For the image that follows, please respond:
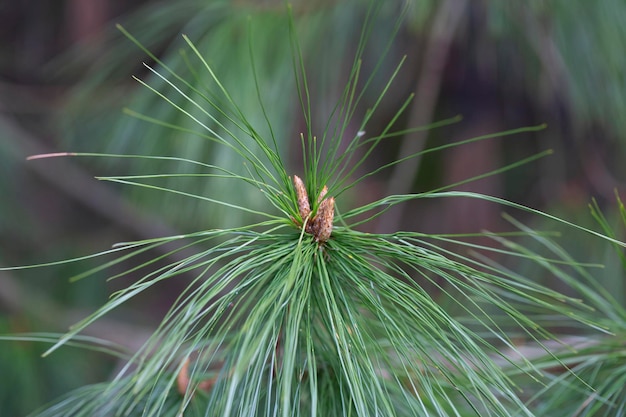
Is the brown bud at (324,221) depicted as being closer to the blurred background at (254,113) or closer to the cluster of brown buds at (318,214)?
the cluster of brown buds at (318,214)

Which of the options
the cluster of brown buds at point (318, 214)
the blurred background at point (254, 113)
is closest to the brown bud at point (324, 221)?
the cluster of brown buds at point (318, 214)

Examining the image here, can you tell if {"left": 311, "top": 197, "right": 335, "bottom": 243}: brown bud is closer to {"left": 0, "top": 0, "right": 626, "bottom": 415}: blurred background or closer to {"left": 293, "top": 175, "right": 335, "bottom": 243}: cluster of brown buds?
{"left": 293, "top": 175, "right": 335, "bottom": 243}: cluster of brown buds

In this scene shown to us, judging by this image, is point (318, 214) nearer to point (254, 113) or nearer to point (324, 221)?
point (324, 221)

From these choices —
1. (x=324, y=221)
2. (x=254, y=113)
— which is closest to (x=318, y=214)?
(x=324, y=221)

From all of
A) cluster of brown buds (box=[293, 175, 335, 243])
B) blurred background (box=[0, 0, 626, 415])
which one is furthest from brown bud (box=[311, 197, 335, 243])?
blurred background (box=[0, 0, 626, 415])

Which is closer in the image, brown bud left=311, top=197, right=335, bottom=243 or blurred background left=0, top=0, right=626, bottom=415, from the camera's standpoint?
brown bud left=311, top=197, right=335, bottom=243

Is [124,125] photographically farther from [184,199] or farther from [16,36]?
[16,36]
